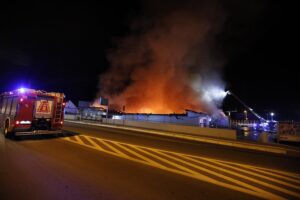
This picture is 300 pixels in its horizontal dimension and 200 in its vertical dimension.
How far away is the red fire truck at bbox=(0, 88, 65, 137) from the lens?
1249cm

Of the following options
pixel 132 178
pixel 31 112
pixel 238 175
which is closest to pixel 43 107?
pixel 31 112

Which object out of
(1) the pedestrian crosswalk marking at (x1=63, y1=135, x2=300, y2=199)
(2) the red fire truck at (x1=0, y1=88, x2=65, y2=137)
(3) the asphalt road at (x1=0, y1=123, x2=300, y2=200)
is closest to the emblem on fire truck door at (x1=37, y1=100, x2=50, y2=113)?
(2) the red fire truck at (x1=0, y1=88, x2=65, y2=137)

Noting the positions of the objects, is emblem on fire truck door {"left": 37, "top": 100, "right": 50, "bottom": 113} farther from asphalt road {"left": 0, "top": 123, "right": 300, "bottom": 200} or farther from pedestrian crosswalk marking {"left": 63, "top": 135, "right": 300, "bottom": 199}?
pedestrian crosswalk marking {"left": 63, "top": 135, "right": 300, "bottom": 199}

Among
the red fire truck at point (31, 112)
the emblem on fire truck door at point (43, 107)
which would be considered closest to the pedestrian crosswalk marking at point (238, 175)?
the red fire truck at point (31, 112)

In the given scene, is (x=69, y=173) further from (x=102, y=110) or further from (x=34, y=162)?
(x=102, y=110)

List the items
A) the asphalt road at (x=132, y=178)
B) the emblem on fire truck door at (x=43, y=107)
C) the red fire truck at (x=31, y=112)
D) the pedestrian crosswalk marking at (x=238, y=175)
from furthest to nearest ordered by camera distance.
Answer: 1. the emblem on fire truck door at (x=43, y=107)
2. the red fire truck at (x=31, y=112)
3. the pedestrian crosswalk marking at (x=238, y=175)
4. the asphalt road at (x=132, y=178)

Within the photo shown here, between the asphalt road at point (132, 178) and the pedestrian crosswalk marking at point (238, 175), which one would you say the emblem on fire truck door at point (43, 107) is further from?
the pedestrian crosswalk marking at point (238, 175)

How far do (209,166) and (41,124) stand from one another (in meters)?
10.7

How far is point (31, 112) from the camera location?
12.9 metres

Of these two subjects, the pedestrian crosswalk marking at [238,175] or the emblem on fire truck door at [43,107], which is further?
the emblem on fire truck door at [43,107]

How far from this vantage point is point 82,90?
100 metres

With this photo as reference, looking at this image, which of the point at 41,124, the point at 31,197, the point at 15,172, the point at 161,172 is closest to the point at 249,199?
the point at 161,172

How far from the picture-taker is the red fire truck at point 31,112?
12.5 meters

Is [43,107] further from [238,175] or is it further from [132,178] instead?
[238,175]
